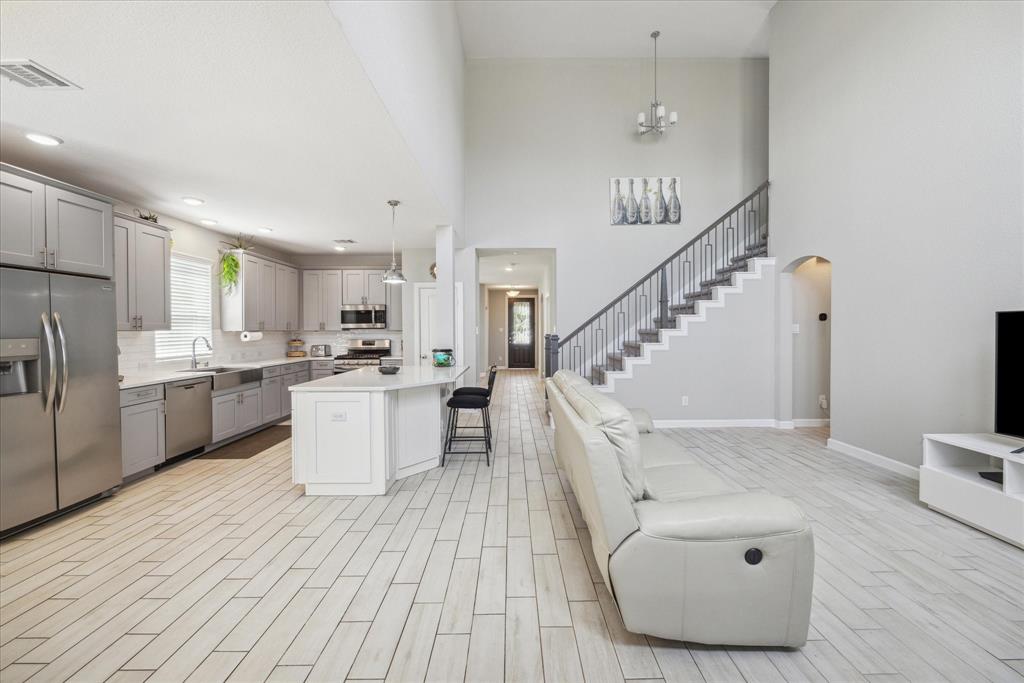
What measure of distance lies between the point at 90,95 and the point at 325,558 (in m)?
2.87

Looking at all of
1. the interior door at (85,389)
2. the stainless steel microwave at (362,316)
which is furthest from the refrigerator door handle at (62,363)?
the stainless steel microwave at (362,316)

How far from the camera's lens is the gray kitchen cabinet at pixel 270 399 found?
5930mm

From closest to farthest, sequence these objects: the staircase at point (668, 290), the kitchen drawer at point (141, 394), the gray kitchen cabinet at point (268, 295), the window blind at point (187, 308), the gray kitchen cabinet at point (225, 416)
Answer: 1. the kitchen drawer at point (141, 394)
2. the gray kitchen cabinet at point (225, 416)
3. the window blind at point (187, 308)
4. the gray kitchen cabinet at point (268, 295)
5. the staircase at point (668, 290)

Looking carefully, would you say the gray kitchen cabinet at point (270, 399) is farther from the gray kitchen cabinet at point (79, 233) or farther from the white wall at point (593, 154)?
the white wall at point (593, 154)

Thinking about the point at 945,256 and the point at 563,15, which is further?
the point at 563,15

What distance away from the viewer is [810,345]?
5871mm

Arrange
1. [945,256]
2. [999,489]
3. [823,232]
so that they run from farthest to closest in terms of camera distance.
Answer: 1. [823,232]
2. [945,256]
3. [999,489]

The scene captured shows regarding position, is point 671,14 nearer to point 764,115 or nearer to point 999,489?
point 764,115

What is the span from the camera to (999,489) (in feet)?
8.79

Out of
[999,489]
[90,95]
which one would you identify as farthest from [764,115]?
[90,95]

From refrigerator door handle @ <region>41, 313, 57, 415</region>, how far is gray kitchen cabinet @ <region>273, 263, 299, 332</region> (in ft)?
12.8

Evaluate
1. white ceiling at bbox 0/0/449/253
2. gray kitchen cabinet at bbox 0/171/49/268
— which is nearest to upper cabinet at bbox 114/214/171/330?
white ceiling at bbox 0/0/449/253

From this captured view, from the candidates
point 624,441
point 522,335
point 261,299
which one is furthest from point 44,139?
point 522,335

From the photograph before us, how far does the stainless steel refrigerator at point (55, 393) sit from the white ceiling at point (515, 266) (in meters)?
4.91
